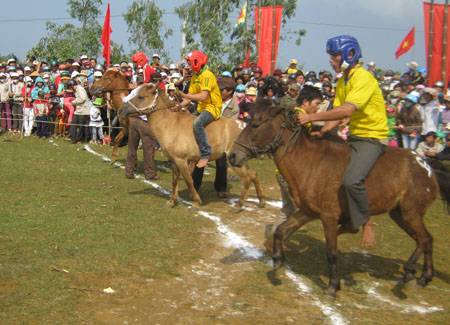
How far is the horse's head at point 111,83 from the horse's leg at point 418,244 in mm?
8885

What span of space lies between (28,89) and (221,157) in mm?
13787

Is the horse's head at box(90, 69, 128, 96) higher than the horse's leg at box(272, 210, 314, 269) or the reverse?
higher

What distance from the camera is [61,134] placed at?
19.3 m

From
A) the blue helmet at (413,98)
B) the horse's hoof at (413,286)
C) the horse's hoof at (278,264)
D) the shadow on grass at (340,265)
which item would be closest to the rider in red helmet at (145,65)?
the blue helmet at (413,98)

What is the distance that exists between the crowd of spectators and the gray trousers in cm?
591

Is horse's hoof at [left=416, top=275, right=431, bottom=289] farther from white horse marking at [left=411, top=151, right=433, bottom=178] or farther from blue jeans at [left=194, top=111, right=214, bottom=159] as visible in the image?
blue jeans at [left=194, top=111, right=214, bottom=159]

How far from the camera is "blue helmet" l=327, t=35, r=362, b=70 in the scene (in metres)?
5.45

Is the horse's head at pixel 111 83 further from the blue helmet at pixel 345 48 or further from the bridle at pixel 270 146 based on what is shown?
the blue helmet at pixel 345 48

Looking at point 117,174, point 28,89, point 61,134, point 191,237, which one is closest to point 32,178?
point 117,174

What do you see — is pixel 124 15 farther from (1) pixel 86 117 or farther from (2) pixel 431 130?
(2) pixel 431 130

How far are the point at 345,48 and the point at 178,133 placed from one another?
441cm

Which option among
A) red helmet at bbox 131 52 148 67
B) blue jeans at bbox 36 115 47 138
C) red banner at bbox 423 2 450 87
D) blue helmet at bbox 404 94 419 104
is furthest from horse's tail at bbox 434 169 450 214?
blue jeans at bbox 36 115 47 138

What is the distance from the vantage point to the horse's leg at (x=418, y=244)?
5675 mm

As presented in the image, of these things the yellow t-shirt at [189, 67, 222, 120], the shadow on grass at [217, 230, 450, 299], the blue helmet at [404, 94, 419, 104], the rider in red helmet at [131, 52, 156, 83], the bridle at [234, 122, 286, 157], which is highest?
the rider in red helmet at [131, 52, 156, 83]
